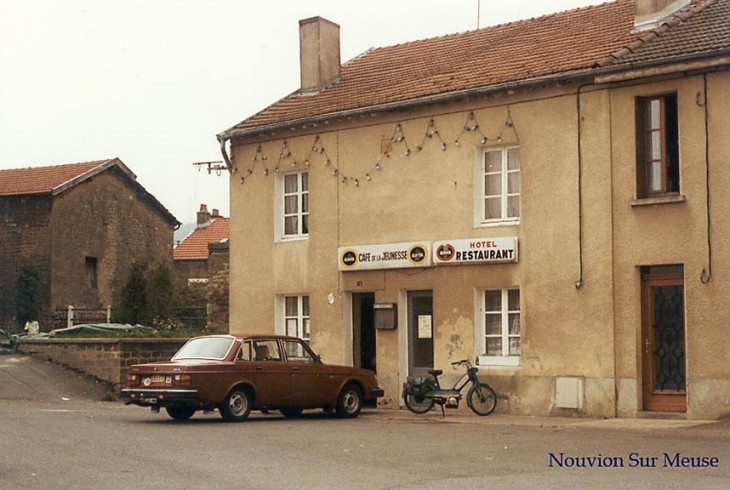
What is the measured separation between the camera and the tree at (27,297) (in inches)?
1735

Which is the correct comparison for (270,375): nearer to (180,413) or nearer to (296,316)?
(180,413)

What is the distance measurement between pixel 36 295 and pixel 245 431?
1164 inches

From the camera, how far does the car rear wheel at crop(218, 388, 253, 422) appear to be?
18.6m

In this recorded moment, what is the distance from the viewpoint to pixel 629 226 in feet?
65.3

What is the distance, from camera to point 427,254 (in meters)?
22.7

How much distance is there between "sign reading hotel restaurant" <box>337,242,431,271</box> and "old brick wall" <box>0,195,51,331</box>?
76.7 feet

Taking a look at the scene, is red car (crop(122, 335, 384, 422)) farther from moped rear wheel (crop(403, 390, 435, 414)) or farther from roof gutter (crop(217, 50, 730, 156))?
roof gutter (crop(217, 50, 730, 156))

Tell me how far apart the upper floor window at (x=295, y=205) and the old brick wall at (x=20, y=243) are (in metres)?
21.3

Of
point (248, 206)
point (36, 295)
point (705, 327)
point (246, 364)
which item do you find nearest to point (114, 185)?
point (36, 295)

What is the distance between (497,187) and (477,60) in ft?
11.2

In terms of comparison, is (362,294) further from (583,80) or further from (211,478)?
(211,478)

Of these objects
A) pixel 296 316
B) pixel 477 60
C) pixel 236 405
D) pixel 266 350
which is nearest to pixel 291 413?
pixel 266 350

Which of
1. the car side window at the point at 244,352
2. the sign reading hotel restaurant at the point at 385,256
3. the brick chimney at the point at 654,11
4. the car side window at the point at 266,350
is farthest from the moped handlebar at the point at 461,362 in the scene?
the brick chimney at the point at 654,11

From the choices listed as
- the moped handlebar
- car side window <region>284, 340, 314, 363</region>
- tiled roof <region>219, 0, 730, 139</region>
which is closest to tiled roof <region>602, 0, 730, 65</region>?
tiled roof <region>219, 0, 730, 139</region>
